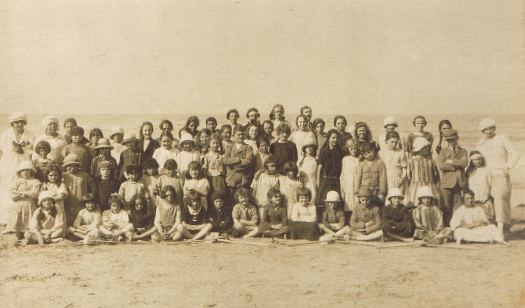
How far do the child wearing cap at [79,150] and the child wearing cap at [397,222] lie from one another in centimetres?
350

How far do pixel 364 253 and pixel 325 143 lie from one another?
1.66m

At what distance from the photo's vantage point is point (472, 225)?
6.00 metres

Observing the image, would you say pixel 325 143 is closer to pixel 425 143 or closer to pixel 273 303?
pixel 425 143

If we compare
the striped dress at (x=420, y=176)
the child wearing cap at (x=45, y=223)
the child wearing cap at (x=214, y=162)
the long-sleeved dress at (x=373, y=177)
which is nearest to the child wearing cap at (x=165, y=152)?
the child wearing cap at (x=214, y=162)

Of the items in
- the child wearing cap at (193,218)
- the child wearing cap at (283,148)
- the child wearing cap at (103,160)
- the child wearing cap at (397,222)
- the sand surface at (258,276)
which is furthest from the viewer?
the child wearing cap at (283,148)

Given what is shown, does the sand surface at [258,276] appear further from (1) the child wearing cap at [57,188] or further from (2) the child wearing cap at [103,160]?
(2) the child wearing cap at [103,160]

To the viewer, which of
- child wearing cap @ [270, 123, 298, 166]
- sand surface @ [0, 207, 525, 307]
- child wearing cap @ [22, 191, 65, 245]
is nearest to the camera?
sand surface @ [0, 207, 525, 307]

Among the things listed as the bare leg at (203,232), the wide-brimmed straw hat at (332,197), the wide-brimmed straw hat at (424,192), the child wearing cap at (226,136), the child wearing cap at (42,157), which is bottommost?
the bare leg at (203,232)

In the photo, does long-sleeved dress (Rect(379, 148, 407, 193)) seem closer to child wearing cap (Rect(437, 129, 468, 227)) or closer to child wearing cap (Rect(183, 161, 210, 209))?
child wearing cap (Rect(437, 129, 468, 227))

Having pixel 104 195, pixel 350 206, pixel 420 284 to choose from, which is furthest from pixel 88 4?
pixel 420 284

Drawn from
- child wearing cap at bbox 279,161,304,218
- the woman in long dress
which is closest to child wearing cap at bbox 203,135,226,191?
child wearing cap at bbox 279,161,304,218

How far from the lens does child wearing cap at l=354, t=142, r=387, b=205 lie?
6.44 m

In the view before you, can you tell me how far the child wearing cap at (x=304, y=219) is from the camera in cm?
621

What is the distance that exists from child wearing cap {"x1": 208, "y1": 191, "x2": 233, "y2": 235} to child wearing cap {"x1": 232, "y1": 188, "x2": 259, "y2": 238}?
8 centimetres
